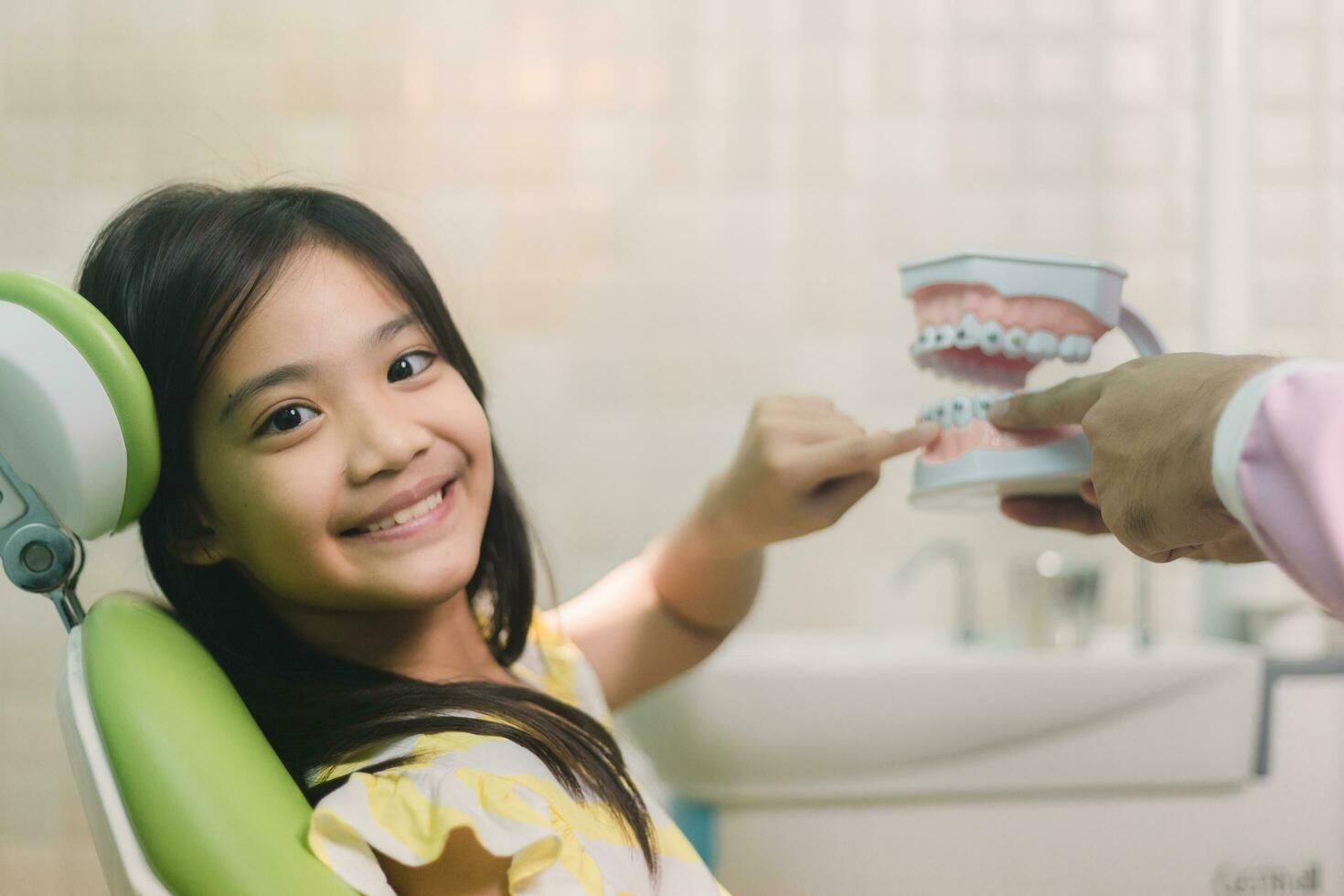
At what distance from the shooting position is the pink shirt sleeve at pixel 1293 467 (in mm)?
478

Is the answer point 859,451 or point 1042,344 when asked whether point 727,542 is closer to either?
point 859,451

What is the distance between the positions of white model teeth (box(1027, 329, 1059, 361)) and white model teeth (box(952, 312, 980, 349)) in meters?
0.04

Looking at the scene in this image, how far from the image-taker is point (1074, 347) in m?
0.80

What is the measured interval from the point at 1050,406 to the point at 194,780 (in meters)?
0.55

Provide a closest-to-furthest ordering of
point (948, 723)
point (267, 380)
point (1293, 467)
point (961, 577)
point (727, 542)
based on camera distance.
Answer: point (1293, 467) → point (267, 380) → point (727, 542) → point (948, 723) → point (961, 577)

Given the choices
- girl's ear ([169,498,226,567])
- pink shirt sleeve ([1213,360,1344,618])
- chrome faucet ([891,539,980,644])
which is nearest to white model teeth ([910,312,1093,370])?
pink shirt sleeve ([1213,360,1344,618])

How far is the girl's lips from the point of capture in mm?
745

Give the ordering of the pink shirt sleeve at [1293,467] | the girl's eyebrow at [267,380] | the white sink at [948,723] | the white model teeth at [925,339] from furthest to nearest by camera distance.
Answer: the white sink at [948,723]
the white model teeth at [925,339]
the girl's eyebrow at [267,380]
the pink shirt sleeve at [1293,467]

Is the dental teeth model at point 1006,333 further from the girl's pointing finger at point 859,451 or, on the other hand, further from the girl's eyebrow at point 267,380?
the girl's eyebrow at point 267,380

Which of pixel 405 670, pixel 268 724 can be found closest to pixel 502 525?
pixel 405 670

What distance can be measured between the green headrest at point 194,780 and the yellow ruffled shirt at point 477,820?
0.07 feet

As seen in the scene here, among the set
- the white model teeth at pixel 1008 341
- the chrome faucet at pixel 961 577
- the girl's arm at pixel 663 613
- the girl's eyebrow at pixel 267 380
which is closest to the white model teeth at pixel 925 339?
the white model teeth at pixel 1008 341

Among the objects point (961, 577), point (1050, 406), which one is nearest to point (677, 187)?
point (961, 577)

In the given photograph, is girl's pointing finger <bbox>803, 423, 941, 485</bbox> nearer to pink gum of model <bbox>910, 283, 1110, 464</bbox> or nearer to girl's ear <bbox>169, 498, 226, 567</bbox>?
pink gum of model <bbox>910, 283, 1110, 464</bbox>
